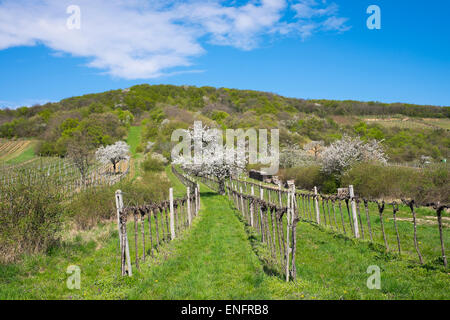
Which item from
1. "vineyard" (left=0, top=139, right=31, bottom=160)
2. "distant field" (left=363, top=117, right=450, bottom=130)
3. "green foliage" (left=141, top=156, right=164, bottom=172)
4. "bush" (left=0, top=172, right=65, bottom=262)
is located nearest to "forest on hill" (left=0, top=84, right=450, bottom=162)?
"distant field" (left=363, top=117, right=450, bottom=130)

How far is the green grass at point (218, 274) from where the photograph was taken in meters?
5.66

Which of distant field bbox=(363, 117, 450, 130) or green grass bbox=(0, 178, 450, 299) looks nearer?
green grass bbox=(0, 178, 450, 299)

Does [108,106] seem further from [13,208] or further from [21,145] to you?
[13,208]

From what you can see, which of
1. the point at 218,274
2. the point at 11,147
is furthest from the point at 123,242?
the point at 11,147

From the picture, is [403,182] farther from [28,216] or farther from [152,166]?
[152,166]

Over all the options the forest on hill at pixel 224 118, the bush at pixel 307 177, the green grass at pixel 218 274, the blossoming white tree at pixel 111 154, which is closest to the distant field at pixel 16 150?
the forest on hill at pixel 224 118

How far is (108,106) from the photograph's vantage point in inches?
4402

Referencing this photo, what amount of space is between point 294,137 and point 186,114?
124ft

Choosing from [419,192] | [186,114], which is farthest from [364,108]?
[419,192]

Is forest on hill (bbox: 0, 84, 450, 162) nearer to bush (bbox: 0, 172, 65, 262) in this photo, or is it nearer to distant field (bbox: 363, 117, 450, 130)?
distant field (bbox: 363, 117, 450, 130)

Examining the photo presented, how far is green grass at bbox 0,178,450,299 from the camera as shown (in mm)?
5664

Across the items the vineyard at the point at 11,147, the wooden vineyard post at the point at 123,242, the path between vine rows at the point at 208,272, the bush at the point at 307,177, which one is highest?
the vineyard at the point at 11,147

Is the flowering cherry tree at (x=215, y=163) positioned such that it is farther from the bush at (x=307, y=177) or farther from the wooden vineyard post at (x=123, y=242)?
the wooden vineyard post at (x=123, y=242)
